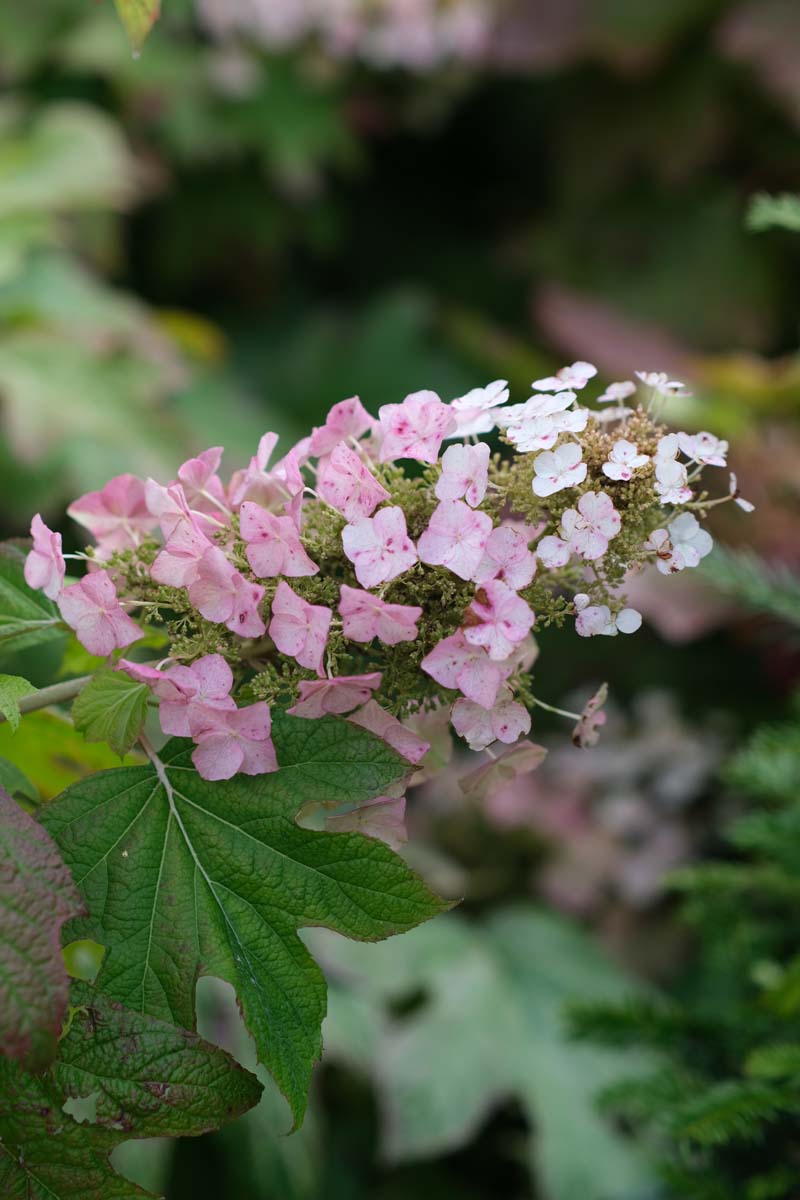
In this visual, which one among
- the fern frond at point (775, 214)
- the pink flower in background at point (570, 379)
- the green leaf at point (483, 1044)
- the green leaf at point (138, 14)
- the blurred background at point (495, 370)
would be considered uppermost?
the fern frond at point (775, 214)

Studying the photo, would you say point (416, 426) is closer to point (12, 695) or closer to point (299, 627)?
point (299, 627)

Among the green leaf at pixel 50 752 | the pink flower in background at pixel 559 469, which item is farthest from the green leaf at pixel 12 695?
the pink flower in background at pixel 559 469

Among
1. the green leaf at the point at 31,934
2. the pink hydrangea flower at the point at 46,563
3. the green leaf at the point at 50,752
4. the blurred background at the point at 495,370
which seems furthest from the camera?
the blurred background at the point at 495,370

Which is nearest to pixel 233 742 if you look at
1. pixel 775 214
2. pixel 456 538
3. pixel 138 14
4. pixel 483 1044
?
pixel 456 538

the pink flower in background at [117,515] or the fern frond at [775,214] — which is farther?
the fern frond at [775,214]

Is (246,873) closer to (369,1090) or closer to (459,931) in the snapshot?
(459,931)

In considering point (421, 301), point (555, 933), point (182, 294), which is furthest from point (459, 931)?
point (182, 294)

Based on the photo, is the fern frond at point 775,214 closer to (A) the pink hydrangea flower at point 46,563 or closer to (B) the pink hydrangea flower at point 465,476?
(B) the pink hydrangea flower at point 465,476
